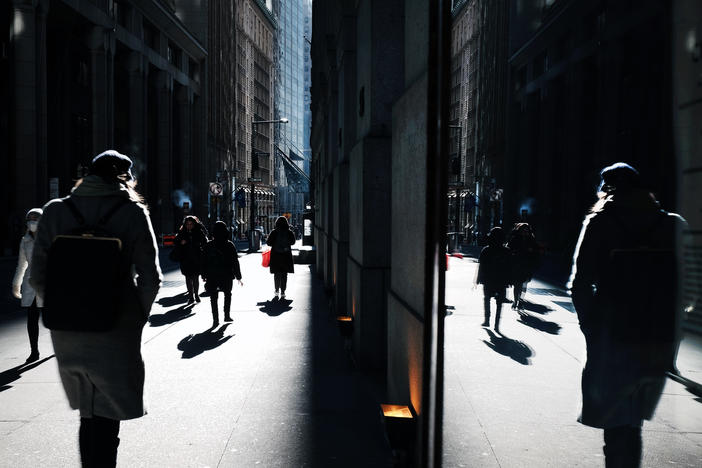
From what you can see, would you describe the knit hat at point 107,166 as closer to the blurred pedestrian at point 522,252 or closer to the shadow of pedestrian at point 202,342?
the shadow of pedestrian at point 202,342

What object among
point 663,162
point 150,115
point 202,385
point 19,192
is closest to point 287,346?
point 202,385

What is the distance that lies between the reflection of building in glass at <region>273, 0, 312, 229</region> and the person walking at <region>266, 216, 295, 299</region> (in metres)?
87.1

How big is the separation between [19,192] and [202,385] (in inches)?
932

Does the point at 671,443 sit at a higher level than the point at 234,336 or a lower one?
higher

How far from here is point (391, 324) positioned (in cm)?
520

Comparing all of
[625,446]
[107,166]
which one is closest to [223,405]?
[107,166]

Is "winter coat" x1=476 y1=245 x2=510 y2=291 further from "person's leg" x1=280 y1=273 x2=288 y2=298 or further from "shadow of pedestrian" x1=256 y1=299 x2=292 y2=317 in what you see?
"person's leg" x1=280 y1=273 x2=288 y2=298

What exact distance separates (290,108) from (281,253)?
407ft

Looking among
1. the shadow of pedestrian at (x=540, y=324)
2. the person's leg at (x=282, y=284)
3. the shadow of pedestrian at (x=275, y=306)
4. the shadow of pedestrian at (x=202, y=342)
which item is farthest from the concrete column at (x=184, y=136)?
the shadow of pedestrian at (x=540, y=324)

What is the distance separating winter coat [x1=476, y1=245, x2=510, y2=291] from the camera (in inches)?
383

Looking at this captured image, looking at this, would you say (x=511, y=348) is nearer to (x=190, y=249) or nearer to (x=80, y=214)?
(x=80, y=214)

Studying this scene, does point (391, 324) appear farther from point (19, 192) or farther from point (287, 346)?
point (19, 192)

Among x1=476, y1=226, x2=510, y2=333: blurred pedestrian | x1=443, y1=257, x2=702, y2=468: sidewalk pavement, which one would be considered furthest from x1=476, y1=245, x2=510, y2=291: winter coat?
x1=443, y1=257, x2=702, y2=468: sidewalk pavement

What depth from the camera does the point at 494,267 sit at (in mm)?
9703
